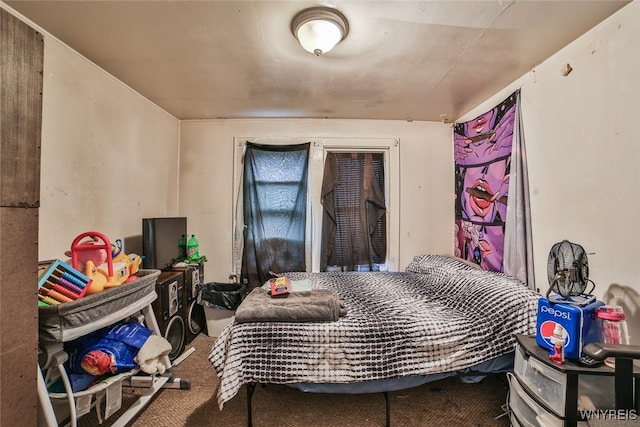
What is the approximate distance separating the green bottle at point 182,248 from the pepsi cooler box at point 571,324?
117 inches

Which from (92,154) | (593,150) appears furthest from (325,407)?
(92,154)

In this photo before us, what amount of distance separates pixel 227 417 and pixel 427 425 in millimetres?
1239

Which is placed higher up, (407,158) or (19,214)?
(407,158)

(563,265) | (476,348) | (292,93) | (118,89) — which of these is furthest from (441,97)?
(118,89)

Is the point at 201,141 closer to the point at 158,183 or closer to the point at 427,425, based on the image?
the point at 158,183

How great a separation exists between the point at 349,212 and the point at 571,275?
209 cm

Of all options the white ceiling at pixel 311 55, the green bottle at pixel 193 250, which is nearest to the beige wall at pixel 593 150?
the white ceiling at pixel 311 55

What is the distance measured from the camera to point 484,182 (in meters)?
2.63

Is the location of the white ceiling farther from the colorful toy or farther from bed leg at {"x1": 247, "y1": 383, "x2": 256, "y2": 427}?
bed leg at {"x1": 247, "y1": 383, "x2": 256, "y2": 427}

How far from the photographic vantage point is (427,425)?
1655 millimetres

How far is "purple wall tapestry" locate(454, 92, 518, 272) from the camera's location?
236 centimetres

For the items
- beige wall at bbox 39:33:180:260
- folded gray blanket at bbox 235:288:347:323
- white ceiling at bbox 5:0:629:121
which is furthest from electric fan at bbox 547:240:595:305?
beige wall at bbox 39:33:180:260

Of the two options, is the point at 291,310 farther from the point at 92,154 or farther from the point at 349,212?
A: the point at 92,154

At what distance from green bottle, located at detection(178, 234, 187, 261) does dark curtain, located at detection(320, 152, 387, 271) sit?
152cm
